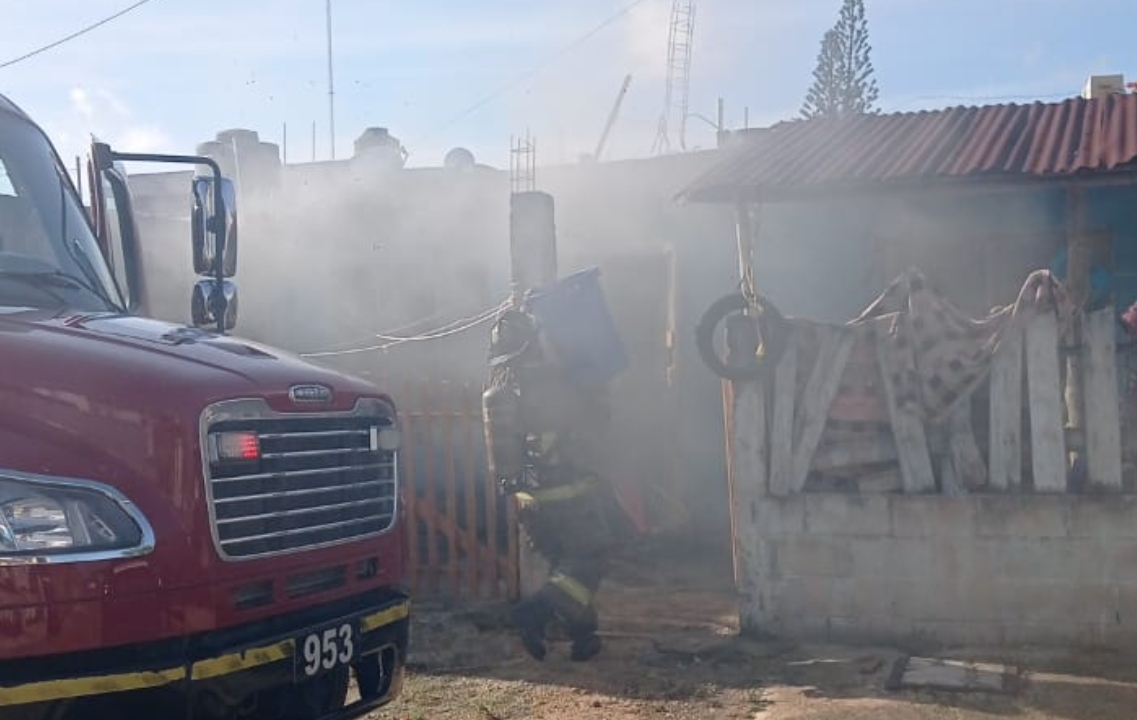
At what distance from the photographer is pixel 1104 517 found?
7.49 meters

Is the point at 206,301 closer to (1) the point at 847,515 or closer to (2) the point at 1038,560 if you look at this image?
(1) the point at 847,515

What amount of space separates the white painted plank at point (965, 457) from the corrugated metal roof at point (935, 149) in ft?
7.64

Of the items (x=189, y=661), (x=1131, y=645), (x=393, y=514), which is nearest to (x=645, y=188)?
(x=1131, y=645)

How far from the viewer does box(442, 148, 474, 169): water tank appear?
16906 mm

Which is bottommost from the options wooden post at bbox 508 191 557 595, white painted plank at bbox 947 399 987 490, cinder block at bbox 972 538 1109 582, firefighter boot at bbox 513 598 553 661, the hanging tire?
firefighter boot at bbox 513 598 553 661

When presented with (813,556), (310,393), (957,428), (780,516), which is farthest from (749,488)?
(310,393)

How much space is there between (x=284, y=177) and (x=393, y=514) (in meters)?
14.3

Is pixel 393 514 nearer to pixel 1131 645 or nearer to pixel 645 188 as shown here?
pixel 1131 645

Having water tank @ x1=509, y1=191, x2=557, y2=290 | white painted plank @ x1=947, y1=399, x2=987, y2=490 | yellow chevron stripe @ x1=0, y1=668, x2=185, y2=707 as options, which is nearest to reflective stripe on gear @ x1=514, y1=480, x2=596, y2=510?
white painted plank @ x1=947, y1=399, x2=987, y2=490

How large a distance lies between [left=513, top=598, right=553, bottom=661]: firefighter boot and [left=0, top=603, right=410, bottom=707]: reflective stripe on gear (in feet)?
11.7

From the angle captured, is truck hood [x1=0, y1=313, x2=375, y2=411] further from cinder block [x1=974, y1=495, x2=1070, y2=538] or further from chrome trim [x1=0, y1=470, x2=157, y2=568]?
cinder block [x1=974, y1=495, x2=1070, y2=538]

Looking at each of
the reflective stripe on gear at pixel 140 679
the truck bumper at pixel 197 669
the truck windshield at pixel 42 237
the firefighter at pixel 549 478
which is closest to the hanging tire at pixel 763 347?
the firefighter at pixel 549 478

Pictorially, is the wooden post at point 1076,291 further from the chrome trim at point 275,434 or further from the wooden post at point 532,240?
the wooden post at point 532,240

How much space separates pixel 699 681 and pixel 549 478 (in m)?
1.53
